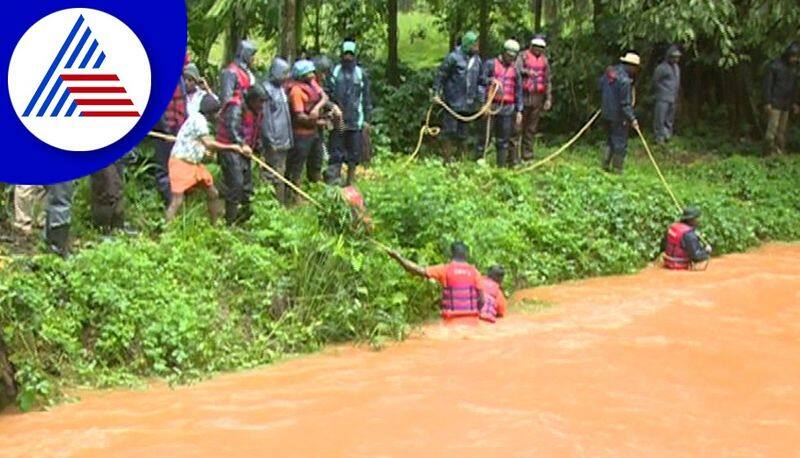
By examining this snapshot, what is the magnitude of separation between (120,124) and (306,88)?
688 centimetres

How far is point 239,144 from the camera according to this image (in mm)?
10047

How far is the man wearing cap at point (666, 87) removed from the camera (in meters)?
15.8

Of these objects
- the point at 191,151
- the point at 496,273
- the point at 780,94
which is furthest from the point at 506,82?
the point at 780,94

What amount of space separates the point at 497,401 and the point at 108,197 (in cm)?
432

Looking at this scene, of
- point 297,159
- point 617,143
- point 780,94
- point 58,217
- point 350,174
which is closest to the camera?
point 58,217

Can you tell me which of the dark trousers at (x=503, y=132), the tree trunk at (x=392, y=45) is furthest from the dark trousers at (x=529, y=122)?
the tree trunk at (x=392, y=45)

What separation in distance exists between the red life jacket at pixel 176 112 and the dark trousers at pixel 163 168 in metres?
0.18

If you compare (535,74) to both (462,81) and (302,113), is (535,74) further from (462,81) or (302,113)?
(302,113)

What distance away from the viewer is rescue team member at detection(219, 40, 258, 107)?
1017 cm

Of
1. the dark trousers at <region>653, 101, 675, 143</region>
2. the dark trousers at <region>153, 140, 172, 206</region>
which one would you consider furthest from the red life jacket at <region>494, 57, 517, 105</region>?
the dark trousers at <region>153, 140, 172, 206</region>

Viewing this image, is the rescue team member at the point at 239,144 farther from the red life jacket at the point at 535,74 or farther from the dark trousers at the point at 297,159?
the red life jacket at the point at 535,74

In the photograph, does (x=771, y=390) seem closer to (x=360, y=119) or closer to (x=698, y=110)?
(x=360, y=119)

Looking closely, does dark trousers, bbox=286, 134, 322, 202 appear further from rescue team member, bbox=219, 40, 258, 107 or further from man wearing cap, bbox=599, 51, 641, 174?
man wearing cap, bbox=599, 51, 641, 174

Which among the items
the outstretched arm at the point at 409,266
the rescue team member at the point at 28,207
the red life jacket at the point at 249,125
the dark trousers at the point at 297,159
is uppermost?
the red life jacket at the point at 249,125
